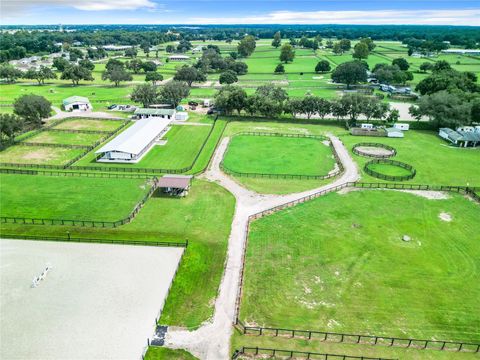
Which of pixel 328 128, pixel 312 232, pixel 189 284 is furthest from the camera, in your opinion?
Answer: pixel 328 128

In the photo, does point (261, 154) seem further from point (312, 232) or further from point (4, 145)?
point (4, 145)

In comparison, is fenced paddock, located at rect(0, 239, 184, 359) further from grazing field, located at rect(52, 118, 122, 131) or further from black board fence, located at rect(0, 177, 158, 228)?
grazing field, located at rect(52, 118, 122, 131)

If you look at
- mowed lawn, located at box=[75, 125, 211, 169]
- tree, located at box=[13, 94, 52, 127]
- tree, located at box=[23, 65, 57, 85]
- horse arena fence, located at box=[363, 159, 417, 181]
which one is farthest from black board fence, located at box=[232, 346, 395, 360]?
tree, located at box=[23, 65, 57, 85]

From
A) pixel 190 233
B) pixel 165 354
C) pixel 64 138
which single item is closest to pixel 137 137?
pixel 64 138

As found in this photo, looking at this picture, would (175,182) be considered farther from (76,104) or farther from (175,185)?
(76,104)

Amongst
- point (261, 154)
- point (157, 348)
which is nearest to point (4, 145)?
point (261, 154)

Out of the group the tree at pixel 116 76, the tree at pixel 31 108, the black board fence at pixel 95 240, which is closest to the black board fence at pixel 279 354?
the black board fence at pixel 95 240
